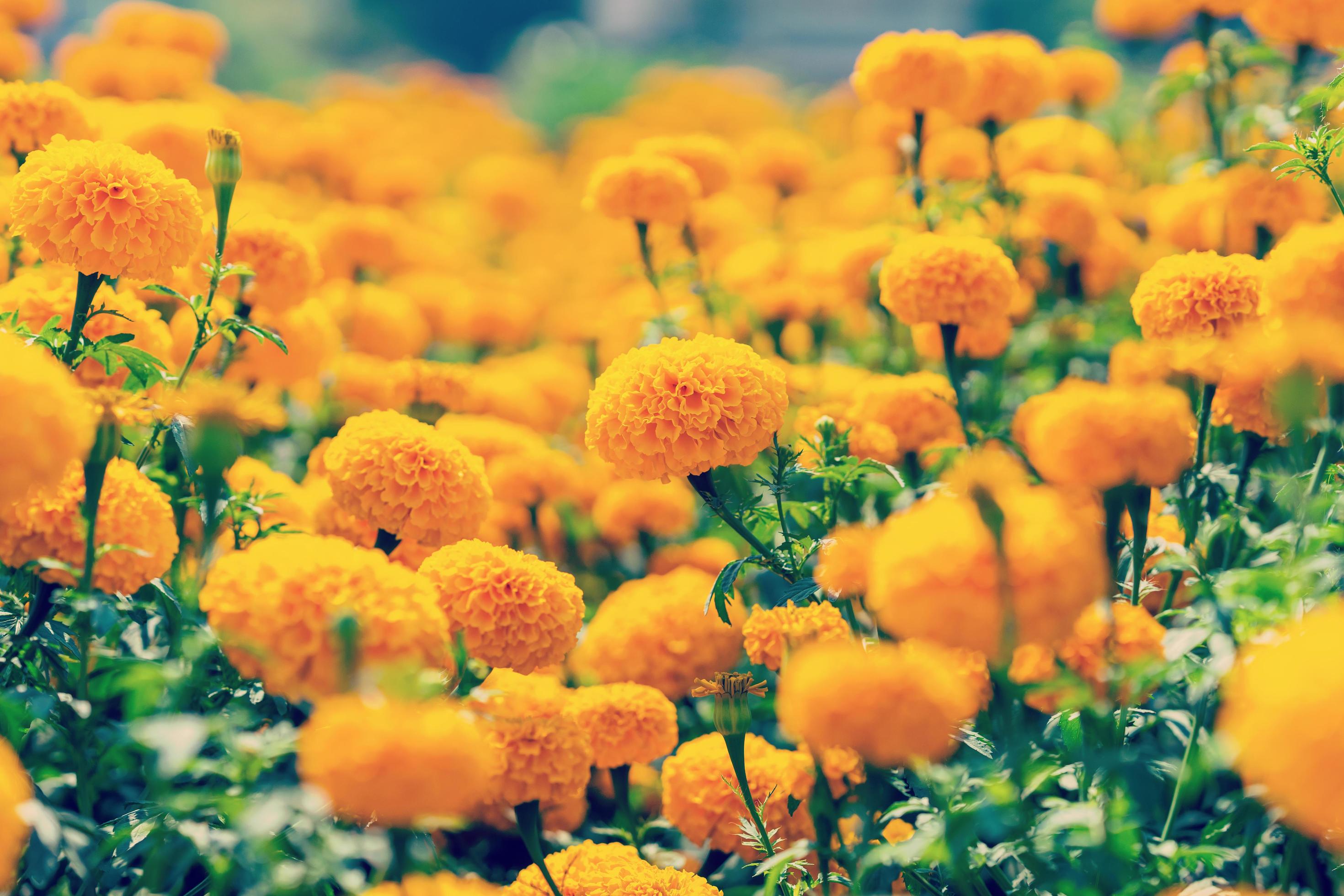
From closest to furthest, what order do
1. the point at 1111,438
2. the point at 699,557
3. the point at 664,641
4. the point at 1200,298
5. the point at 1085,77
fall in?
the point at 1111,438
the point at 1200,298
the point at 664,641
the point at 699,557
the point at 1085,77

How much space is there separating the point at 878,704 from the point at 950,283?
126 cm

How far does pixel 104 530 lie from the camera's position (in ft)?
5.54

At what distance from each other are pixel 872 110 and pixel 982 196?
99 cm

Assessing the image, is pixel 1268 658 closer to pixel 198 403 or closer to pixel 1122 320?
pixel 198 403

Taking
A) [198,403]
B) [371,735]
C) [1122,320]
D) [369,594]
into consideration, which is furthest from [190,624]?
[1122,320]

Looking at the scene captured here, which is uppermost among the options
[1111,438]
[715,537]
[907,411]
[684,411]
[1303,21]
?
[1303,21]

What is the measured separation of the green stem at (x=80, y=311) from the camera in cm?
180

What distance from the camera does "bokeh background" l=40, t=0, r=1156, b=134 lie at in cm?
1338

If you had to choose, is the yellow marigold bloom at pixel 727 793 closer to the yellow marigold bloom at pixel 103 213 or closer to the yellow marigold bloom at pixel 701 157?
the yellow marigold bloom at pixel 103 213

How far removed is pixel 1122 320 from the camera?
3.16 m

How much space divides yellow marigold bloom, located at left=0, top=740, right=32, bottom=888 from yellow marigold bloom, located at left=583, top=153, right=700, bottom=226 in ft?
6.60

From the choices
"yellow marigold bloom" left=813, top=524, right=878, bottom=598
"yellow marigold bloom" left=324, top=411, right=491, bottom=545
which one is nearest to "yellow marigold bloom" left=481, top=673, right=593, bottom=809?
"yellow marigold bloom" left=324, top=411, right=491, bottom=545

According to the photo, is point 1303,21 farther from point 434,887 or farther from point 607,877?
point 434,887

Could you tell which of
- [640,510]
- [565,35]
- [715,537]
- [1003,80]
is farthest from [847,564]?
[565,35]
